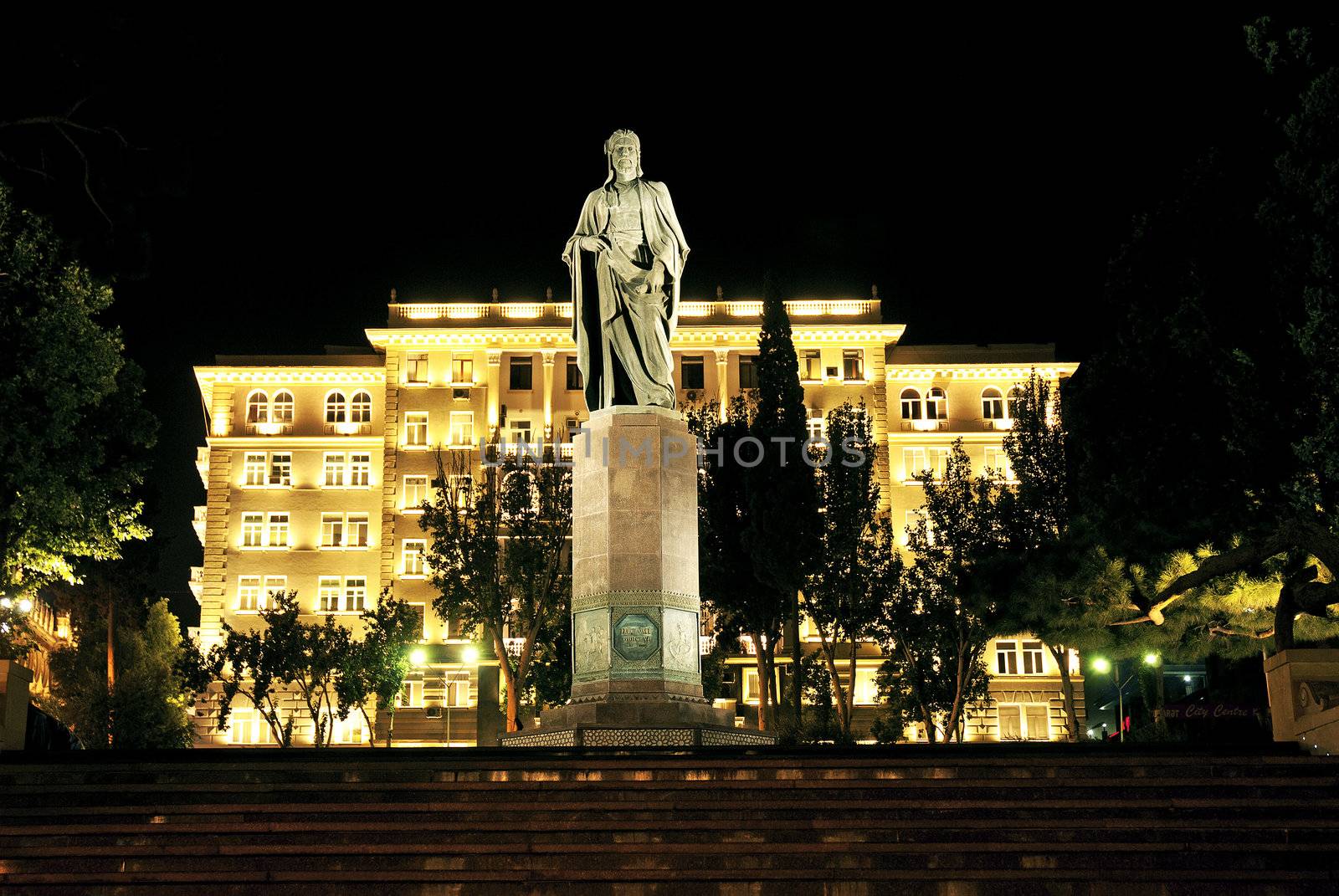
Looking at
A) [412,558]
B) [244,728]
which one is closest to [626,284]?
[244,728]

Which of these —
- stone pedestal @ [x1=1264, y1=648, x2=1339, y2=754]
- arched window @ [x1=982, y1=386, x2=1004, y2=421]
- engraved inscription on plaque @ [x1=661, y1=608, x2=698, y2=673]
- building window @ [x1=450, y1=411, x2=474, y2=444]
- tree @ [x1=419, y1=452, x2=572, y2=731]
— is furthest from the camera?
arched window @ [x1=982, y1=386, x2=1004, y2=421]

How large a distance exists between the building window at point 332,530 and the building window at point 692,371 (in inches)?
726

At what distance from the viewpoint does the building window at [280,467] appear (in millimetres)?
76312

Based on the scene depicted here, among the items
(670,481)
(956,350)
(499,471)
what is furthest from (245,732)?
(670,481)

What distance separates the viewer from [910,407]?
3046 inches

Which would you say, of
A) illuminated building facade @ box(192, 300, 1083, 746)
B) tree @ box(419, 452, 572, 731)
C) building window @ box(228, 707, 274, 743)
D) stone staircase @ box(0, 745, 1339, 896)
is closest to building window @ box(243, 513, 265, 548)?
illuminated building facade @ box(192, 300, 1083, 746)

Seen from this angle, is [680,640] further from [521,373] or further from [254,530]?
[254,530]

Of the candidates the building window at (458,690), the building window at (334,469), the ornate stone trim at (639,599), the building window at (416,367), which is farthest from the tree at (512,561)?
the ornate stone trim at (639,599)

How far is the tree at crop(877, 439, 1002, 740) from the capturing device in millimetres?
50562

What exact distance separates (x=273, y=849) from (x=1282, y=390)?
50.8 ft

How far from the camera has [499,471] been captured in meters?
57.4

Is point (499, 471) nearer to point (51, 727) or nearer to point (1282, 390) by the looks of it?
point (51, 727)

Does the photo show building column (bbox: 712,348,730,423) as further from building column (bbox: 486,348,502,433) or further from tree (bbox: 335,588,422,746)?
tree (bbox: 335,588,422,746)

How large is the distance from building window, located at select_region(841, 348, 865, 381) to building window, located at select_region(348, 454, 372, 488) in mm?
24211
